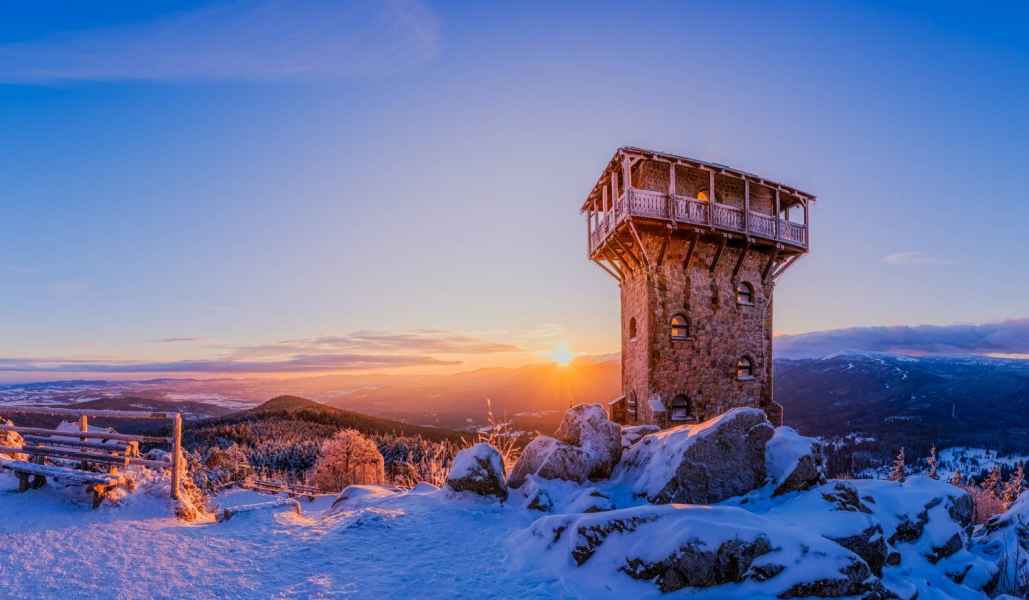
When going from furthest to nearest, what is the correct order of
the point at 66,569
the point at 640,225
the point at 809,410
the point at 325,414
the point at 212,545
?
1. the point at 809,410
2. the point at 325,414
3. the point at 640,225
4. the point at 212,545
5. the point at 66,569

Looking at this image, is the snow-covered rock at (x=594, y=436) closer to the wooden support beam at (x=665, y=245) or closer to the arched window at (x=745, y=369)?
the wooden support beam at (x=665, y=245)

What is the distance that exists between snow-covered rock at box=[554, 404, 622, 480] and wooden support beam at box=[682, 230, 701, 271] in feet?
26.4

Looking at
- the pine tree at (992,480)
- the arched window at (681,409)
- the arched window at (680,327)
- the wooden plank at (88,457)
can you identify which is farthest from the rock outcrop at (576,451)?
the pine tree at (992,480)

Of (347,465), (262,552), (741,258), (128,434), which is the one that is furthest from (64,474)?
(741,258)

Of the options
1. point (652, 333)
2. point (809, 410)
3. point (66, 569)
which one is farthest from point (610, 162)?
point (809, 410)

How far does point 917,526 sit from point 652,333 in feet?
30.5

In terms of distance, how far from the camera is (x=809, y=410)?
171 metres

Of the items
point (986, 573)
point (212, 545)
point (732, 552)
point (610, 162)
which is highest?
point (610, 162)

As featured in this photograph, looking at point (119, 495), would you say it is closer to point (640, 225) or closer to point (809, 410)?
point (640, 225)

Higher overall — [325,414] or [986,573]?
[986,573]

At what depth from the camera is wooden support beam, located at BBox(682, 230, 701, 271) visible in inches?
628

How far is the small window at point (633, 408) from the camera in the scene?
55.3 ft

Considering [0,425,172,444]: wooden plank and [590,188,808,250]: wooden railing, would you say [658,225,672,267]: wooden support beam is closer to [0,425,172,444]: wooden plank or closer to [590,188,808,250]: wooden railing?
[590,188,808,250]: wooden railing

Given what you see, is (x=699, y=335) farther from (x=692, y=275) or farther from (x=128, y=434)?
(x=128, y=434)
